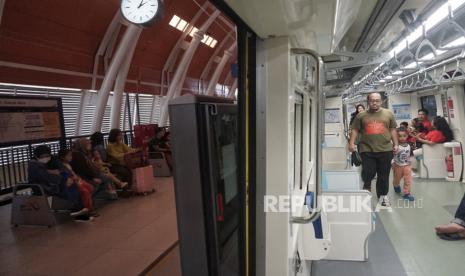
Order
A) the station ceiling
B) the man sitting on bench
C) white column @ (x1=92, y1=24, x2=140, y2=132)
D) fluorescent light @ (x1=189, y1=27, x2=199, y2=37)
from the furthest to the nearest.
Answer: fluorescent light @ (x1=189, y1=27, x2=199, y2=37), white column @ (x1=92, y1=24, x2=140, y2=132), the station ceiling, the man sitting on bench

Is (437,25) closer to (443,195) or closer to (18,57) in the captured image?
(443,195)

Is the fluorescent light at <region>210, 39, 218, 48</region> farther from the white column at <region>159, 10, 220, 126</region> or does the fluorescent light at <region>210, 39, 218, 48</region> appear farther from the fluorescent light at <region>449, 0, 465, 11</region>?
the fluorescent light at <region>449, 0, 465, 11</region>

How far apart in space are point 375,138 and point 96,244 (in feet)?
12.6

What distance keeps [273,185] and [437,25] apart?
1798 mm

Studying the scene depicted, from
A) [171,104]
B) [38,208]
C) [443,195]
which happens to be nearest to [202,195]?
[171,104]

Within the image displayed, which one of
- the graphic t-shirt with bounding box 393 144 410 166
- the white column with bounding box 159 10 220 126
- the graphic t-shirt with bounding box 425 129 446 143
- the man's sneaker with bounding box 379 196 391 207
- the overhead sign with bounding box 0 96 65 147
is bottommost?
the man's sneaker with bounding box 379 196 391 207

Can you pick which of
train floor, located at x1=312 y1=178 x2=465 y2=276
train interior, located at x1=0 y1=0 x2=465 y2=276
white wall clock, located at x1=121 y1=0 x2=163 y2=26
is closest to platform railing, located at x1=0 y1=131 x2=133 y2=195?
train interior, located at x1=0 y1=0 x2=465 y2=276

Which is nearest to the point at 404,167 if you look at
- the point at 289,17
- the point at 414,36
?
the point at 414,36

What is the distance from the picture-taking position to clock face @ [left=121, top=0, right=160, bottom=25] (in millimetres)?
6684

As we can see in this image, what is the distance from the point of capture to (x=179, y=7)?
38.9 feet

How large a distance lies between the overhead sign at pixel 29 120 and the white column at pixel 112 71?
3.76 metres

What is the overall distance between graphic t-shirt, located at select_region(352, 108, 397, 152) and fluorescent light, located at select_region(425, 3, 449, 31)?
2.50 meters

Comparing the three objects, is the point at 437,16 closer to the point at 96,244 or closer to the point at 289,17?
the point at 289,17

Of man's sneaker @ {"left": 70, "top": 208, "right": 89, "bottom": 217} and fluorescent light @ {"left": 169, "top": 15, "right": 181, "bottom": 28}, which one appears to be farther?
fluorescent light @ {"left": 169, "top": 15, "right": 181, "bottom": 28}
